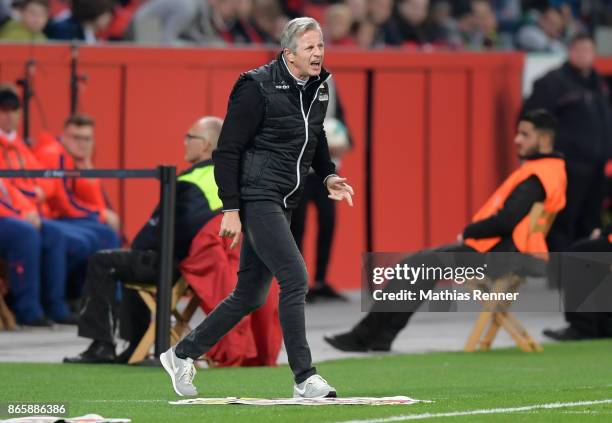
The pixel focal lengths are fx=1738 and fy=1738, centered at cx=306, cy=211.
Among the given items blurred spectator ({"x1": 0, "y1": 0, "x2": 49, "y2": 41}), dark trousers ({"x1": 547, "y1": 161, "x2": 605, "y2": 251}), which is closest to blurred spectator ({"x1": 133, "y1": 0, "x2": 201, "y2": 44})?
blurred spectator ({"x1": 0, "y1": 0, "x2": 49, "y2": 41})

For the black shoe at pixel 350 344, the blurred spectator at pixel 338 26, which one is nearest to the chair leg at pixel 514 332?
the black shoe at pixel 350 344

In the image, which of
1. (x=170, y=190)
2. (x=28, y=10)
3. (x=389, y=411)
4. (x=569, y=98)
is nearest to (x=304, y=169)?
(x=389, y=411)

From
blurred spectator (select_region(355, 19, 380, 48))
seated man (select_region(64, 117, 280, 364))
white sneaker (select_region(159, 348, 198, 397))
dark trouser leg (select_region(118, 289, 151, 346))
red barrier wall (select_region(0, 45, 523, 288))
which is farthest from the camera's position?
blurred spectator (select_region(355, 19, 380, 48))

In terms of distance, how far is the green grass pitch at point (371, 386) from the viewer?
837 cm

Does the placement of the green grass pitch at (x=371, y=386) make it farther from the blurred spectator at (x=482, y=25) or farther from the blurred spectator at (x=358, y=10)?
the blurred spectator at (x=482, y=25)

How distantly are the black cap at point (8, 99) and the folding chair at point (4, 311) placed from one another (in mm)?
1304

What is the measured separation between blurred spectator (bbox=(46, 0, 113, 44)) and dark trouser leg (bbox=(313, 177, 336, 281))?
9.30 feet

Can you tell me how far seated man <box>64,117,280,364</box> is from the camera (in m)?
11.8

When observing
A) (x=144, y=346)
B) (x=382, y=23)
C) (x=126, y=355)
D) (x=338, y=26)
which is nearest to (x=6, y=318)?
(x=126, y=355)

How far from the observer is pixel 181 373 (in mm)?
9273

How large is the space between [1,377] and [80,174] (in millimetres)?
1648

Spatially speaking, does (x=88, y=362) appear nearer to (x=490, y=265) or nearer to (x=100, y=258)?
(x=100, y=258)

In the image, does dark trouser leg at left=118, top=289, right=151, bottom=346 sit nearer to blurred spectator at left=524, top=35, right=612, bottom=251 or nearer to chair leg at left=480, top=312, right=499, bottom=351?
chair leg at left=480, top=312, right=499, bottom=351

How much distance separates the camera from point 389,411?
8359mm
